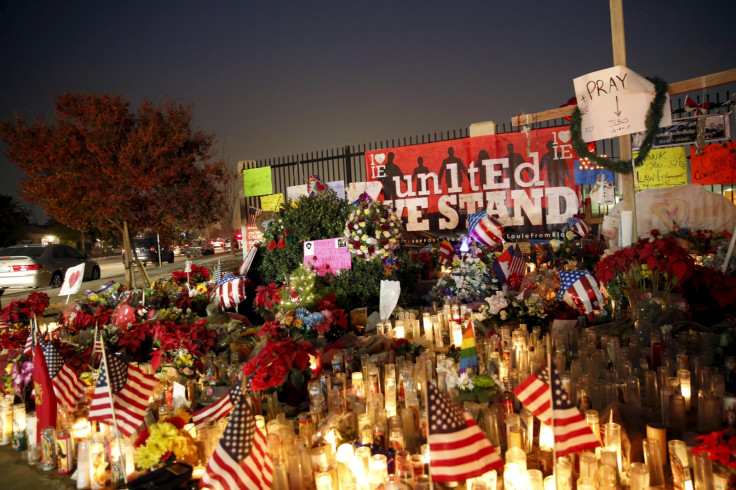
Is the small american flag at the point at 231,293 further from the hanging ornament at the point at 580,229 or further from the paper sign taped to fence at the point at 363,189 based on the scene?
the paper sign taped to fence at the point at 363,189

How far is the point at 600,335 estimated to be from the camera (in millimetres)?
4375

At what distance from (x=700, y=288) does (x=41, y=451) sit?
5738mm

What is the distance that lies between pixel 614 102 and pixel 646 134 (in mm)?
500

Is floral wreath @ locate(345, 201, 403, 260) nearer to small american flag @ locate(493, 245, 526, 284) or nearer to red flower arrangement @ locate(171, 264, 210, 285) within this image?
small american flag @ locate(493, 245, 526, 284)

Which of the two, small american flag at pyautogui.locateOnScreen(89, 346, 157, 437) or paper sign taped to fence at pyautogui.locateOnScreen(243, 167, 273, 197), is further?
paper sign taped to fence at pyautogui.locateOnScreen(243, 167, 273, 197)

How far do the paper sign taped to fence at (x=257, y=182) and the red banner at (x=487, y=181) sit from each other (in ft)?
11.5

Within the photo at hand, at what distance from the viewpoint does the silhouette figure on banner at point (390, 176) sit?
12.7 m

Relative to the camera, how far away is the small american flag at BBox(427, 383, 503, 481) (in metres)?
2.07

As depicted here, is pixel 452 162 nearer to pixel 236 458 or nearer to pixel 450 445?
pixel 450 445

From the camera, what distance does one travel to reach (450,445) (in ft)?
6.85

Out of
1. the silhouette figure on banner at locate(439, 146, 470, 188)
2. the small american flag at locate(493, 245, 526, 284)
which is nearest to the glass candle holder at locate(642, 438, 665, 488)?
the small american flag at locate(493, 245, 526, 284)

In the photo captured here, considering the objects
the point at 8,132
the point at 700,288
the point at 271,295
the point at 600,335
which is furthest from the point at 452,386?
the point at 8,132

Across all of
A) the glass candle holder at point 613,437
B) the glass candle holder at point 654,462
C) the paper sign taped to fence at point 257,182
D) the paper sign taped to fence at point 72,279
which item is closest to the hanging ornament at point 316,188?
the paper sign taped to fence at point 72,279

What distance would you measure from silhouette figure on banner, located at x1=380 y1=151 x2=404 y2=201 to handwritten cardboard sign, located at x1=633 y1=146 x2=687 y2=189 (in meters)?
5.67
